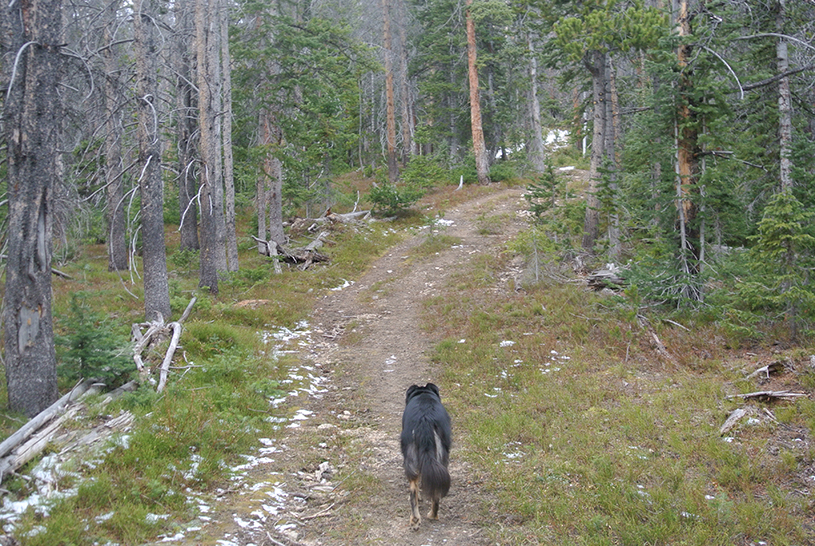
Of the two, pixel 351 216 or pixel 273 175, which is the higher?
pixel 273 175

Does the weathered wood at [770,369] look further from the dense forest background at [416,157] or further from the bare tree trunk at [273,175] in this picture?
the bare tree trunk at [273,175]

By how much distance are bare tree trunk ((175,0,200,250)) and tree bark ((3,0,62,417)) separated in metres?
5.14

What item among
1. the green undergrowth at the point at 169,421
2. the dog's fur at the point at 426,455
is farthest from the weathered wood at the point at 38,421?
the dog's fur at the point at 426,455

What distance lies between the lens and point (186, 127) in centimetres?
1561

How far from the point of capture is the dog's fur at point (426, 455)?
5.36m

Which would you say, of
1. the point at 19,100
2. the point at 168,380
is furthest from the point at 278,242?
the point at 19,100

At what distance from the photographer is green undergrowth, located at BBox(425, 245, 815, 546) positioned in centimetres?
501

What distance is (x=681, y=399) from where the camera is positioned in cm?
789

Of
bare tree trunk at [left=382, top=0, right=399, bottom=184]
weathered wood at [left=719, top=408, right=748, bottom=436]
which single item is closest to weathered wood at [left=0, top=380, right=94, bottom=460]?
weathered wood at [left=719, top=408, right=748, bottom=436]

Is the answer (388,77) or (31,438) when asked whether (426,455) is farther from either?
(388,77)

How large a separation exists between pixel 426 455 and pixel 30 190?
210 inches

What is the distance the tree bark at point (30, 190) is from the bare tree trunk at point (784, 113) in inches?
434

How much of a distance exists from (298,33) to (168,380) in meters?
13.9

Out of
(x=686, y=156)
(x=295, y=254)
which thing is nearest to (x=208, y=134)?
(x=295, y=254)
